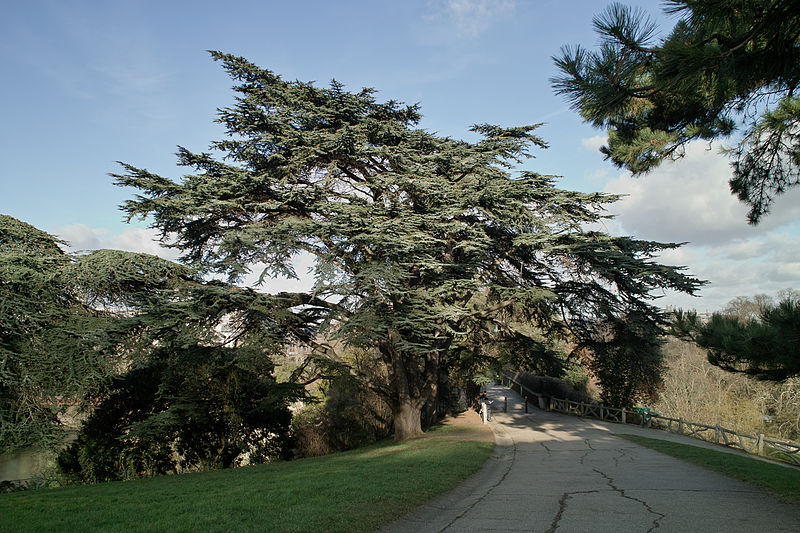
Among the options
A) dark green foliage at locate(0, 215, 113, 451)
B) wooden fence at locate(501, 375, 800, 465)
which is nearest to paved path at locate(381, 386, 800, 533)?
wooden fence at locate(501, 375, 800, 465)

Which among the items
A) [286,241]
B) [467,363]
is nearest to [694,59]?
[286,241]

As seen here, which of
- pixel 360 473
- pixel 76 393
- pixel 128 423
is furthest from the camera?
pixel 128 423

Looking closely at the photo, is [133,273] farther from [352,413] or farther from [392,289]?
[352,413]

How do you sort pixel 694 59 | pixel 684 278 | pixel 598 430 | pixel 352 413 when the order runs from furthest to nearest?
pixel 352 413 → pixel 598 430 → pixel 684 278 → pixel 694 59

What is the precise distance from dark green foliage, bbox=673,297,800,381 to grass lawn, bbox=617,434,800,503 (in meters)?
2.89

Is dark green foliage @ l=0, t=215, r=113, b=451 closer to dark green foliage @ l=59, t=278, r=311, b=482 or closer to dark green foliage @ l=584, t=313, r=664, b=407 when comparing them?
dark green foliage @ l=59, t=278, r=311, b=482

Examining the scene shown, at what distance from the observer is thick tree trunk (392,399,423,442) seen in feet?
55.8

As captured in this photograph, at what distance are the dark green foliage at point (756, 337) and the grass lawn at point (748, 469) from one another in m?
2.89

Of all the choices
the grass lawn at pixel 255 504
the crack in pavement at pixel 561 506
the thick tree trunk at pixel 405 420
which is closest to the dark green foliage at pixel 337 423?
the thick tree trunk at pixel 405 420

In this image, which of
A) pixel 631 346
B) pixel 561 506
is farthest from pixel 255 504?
pixel 631 346

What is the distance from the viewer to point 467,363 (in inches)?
797

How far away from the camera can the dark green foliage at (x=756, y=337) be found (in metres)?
5.07

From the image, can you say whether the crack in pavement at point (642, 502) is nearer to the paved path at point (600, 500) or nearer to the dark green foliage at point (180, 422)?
the paved path at point (600, 500)

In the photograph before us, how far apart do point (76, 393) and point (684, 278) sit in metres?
16.8
